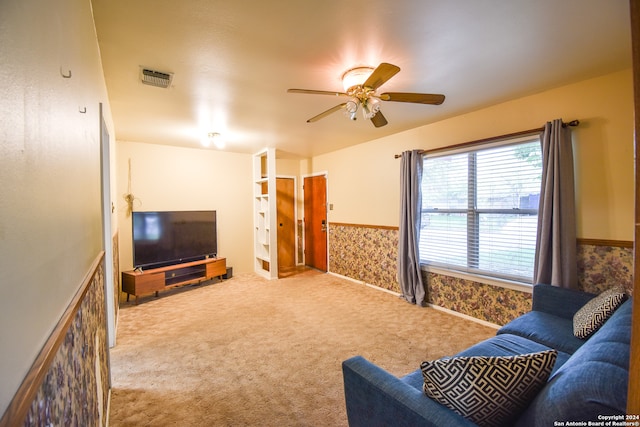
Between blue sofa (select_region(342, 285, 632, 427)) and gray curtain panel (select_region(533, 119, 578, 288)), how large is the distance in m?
0.80

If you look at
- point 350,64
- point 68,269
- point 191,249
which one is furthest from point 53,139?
point 191,249

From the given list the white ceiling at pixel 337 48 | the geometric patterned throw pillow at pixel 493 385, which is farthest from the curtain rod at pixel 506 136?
the geometric patterned throw pillow at pixel 493 385

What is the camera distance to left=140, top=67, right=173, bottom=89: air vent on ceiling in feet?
7.21

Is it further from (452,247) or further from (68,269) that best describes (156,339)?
(452,247)

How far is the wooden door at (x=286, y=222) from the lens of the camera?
6.18 m

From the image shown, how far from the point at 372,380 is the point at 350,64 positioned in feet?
6.79

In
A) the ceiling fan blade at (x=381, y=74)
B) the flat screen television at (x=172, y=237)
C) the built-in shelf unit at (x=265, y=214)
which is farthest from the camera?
the built-in shelf unit at (x=265, y=214)

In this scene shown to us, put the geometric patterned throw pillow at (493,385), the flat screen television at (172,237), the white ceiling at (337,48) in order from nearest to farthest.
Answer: the geometric patterned throw pillow at (493,385), the white ceiling at (337,48), the flat screen television at (172,237)

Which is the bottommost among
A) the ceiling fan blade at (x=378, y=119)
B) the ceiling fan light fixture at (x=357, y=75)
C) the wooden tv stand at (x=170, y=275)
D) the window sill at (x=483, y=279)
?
the wooden tv stand at (x=170, y=275)

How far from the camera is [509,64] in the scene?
218cm

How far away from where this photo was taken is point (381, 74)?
1.84m

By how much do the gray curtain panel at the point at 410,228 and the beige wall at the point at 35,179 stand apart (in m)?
3.49

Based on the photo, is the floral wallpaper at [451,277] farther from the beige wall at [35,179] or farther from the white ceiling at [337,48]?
the beige wall at [35,179]

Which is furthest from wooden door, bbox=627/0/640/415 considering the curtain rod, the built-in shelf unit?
the built-in shelf unit
